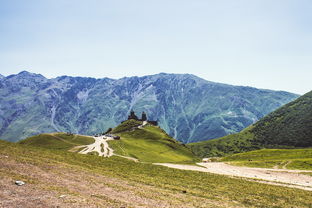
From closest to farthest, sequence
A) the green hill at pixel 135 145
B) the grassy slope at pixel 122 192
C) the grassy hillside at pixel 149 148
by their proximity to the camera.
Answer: the grassy slope at pixel 122 192 < the grassy hillside at pixel 149 148 < the green hill at pixel 135 145

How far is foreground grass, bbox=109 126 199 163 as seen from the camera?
110125mm

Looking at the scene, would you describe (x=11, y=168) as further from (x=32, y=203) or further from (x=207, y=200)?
(x=207, y=200)

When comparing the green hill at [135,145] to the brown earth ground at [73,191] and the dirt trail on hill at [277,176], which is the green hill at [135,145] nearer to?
the dirt trail on hill at [277,176]

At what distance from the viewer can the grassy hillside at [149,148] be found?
110 m

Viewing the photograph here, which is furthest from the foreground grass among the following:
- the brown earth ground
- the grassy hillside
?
the brown earth ground

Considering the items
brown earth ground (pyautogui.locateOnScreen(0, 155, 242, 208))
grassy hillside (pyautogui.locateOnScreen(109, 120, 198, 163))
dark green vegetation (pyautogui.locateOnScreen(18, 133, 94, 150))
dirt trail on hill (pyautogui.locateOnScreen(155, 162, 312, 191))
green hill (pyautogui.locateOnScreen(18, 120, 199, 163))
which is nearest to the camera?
brown earth ground (pyautogui.locateOnScreen(0, 155, 242, 208))

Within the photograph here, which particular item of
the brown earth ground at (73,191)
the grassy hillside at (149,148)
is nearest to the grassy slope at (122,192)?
the brown earth ground at (73,191)

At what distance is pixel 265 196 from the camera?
115 feet

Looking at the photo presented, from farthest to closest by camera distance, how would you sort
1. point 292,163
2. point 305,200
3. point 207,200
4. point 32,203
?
1. point 292,163
2. point 305,200
3. point 207,200
4. point 32,203

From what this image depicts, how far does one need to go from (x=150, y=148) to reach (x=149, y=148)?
103 centimetres

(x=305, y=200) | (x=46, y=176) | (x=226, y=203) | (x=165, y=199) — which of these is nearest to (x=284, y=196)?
(x=305, y=200)

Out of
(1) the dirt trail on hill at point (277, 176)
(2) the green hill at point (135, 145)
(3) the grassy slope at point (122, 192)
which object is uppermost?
(3) the grassy slope at point (122, 192)

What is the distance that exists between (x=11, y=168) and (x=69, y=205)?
1510 centimetres

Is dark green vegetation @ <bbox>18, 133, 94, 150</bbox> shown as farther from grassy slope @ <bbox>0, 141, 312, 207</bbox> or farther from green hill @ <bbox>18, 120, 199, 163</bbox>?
grassy slope @ <bbox>0, 141, 312, 207</bbox>
